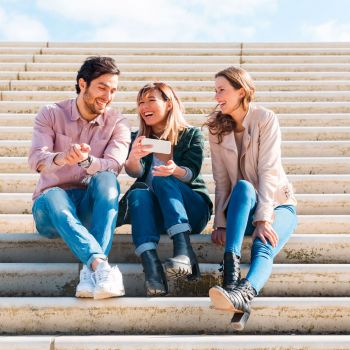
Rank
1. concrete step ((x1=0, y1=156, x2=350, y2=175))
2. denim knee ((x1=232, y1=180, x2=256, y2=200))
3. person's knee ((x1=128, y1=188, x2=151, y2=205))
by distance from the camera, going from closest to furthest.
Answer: denim knee ((x1=232, y1=180, x2=256, y2=200))
person's knee ((x1=128, y1=188, x2=151, y2=205))
concrete step ((x1=0, y1=156, x2=350, y2=175))

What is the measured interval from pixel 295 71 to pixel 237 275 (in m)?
3.96

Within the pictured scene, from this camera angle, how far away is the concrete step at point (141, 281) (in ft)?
9.71

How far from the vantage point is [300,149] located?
14.6ft

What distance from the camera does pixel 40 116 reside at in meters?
3.20

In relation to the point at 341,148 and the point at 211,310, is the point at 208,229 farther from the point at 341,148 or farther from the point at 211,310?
the point at 341,148

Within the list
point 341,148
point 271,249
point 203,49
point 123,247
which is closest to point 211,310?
point 271,249

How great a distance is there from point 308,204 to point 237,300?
1.39 meters

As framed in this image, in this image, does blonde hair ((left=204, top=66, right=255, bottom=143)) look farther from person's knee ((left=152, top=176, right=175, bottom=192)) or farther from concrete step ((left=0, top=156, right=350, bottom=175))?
concrete step ((left=0, top=156, right=350, bottom=175))

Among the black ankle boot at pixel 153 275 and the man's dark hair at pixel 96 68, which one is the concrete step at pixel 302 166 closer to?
the man's dark hair at pixel 96 68

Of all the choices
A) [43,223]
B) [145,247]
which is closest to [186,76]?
[43,223]

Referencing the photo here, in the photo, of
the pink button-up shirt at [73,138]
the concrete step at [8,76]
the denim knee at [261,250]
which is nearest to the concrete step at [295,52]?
the concrete step at [8,76]

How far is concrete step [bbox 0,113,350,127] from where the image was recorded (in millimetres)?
4922

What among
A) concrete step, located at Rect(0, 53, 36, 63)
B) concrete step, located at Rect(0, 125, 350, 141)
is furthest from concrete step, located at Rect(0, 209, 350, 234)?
concrete step, located at Rect(0, 53, 36, 63)

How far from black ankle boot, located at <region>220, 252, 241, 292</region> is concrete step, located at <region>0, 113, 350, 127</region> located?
2377mm
